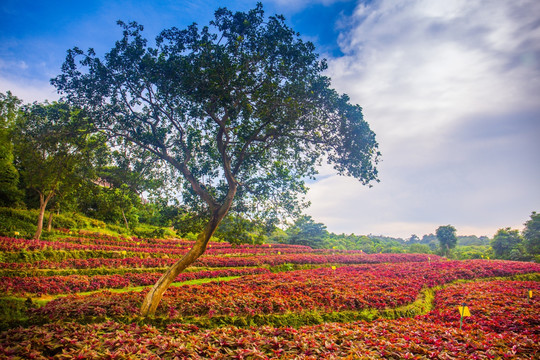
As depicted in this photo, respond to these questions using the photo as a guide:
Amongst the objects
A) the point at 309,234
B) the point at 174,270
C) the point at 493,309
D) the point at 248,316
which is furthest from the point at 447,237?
the point at 174,270

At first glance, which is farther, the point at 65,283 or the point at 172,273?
the point at 65,283

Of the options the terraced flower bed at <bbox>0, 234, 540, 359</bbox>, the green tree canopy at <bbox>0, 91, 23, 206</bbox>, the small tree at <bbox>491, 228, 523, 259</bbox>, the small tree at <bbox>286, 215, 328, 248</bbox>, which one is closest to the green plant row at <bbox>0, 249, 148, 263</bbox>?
the terraced flower bed at <bbox>0, 234, 540, 359</bbox>

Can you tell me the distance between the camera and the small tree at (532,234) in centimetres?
3047

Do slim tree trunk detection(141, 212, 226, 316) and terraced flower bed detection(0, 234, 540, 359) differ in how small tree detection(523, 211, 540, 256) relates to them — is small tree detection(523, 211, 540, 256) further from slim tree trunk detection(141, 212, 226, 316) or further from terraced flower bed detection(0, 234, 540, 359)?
slim tree trunk detection(141, 212, 226, 316)

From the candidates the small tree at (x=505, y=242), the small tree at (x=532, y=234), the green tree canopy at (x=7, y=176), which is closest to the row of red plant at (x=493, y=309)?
the small tree at (x=532, y=234)

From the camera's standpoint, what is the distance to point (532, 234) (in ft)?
112

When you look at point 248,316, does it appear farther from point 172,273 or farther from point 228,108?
point 228,108

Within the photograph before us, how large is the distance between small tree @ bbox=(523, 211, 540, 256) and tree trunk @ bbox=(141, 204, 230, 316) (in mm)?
38830

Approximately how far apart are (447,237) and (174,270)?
43209 millimetres

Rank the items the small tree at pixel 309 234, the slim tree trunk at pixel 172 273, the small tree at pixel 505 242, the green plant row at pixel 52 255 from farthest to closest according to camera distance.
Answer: the small tree at pixel 309 234
the small tree at pixel 505 242
the green plant row at pixel 52 255
the slim tree trunk at pixel 172 273

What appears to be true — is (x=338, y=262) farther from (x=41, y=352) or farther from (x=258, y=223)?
→ (x=41, y=352)

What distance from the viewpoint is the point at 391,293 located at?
447 inches

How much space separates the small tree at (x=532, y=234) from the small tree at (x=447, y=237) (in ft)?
25.2

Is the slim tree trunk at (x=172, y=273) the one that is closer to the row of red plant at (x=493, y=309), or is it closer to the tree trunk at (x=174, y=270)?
the tree trunk at (x=174, y=270)
